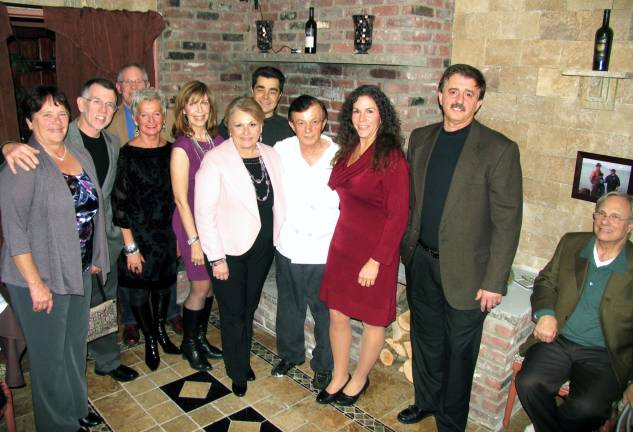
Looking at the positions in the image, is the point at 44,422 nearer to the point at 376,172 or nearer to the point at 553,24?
the point at 376,172

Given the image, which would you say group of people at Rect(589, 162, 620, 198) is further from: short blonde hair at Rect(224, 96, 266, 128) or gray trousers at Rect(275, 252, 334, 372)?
short blonde hair at Rect(224, 96, 266, 128)

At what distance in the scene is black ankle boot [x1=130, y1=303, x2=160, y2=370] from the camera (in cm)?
321

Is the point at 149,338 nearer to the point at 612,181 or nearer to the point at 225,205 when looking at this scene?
the point at 225,205

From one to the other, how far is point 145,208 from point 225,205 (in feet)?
1.84

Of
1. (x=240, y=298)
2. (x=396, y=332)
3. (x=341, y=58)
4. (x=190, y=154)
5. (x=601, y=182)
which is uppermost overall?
(x=341, y=58)

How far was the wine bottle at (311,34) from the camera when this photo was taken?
392cm

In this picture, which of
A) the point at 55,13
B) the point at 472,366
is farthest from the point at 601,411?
the point at 55,13

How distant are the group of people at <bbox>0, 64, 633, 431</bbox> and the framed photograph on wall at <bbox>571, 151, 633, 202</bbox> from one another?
1.70ft

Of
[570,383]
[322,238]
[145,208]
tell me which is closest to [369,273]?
[322,238]

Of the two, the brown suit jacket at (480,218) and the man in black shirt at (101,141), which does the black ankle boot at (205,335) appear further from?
the brown suit jacket at (480,218)

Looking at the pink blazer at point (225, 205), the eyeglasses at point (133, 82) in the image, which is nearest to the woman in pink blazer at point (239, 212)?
the pink blazer at point (225, 205)

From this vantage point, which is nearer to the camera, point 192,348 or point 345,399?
point 345,399

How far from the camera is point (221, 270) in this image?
265 cm

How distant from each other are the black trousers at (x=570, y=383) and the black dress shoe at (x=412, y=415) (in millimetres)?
546
